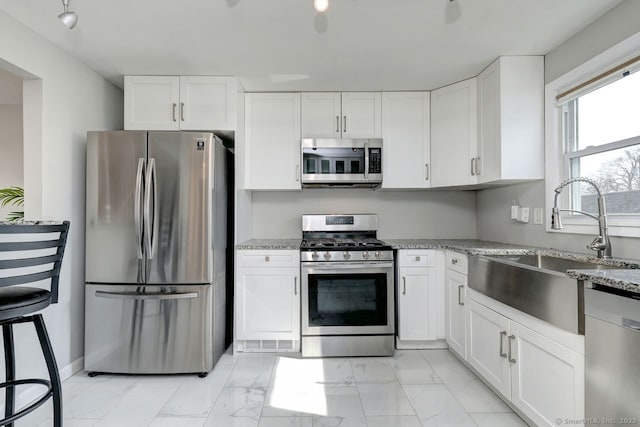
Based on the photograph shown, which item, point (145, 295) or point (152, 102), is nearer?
point (145, 295)

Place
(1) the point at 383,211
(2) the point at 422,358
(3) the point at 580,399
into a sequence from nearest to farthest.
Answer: (3) the point at 580,399 < (2) the point at 422,358 < (1) the point at 383,211

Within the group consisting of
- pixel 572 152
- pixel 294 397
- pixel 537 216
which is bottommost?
pixel 294 397

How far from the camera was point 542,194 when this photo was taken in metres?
2.50

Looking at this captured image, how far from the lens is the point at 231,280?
3.09 metres

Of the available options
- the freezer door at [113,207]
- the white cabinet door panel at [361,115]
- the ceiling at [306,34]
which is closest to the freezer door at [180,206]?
the freezer door at [113,207]

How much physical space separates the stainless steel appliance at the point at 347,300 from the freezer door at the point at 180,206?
83 cm

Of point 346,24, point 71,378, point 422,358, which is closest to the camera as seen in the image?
point 346,24

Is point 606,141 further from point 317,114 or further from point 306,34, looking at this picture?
point 317,114

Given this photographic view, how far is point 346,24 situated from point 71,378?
10.0ft

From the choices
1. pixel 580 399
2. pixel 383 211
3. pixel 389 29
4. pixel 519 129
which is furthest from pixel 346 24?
pixel 580 399

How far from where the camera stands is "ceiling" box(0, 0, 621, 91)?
191cm

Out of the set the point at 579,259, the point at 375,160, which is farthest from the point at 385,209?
the point at 579,259

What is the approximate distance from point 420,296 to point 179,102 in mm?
2593

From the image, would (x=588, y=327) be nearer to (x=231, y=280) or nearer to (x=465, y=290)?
(x=465, y=290)
